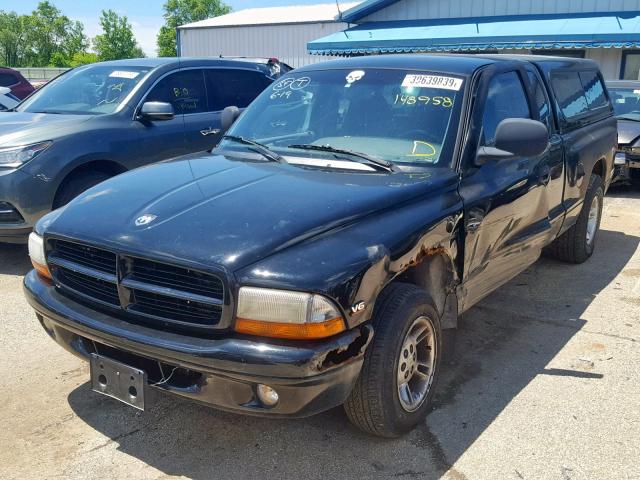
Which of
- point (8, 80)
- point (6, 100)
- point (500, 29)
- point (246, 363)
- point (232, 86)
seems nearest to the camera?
point (246, 363)

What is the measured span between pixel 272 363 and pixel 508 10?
61.9 feet

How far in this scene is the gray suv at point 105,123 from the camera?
5.55m

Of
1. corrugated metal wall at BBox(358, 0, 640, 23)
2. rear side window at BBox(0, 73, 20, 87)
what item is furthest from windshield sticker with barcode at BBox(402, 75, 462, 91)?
corrugated metal wall at BBox(358, 0, 640, 23)

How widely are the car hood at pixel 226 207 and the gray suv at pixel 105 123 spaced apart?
7.62 feet

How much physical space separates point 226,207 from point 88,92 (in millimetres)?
4393

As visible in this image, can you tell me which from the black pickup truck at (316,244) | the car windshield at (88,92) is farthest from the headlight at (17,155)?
the black pickup truck at (316,244)

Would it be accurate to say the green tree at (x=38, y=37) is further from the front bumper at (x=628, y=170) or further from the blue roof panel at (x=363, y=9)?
the front bumper at (x=628, y=170)

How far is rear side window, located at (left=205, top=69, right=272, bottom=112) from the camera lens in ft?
24.1

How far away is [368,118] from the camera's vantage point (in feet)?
12.7

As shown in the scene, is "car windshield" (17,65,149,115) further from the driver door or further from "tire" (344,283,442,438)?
"tire" (344,283,442,438)

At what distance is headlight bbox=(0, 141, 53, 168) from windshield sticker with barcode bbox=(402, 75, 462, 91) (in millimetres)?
3360

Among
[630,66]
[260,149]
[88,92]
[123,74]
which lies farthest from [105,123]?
[630,66]

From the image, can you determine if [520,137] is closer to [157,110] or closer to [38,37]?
[157,110]

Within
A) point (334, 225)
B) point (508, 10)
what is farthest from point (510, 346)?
point (508, 10)
